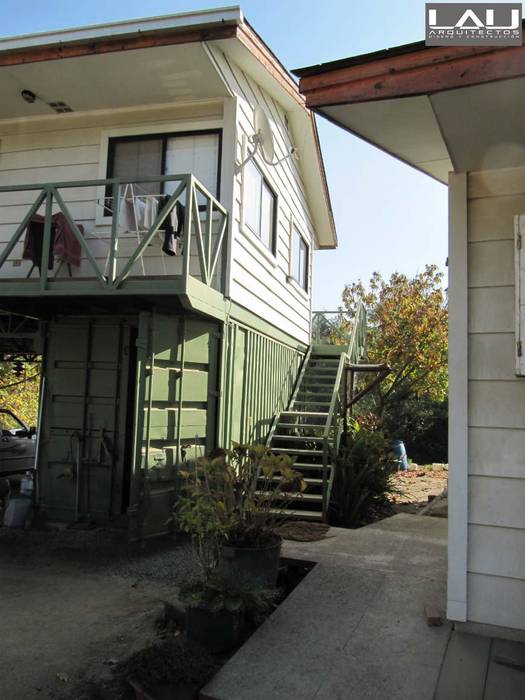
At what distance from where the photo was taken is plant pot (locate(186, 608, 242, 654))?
3168 mm

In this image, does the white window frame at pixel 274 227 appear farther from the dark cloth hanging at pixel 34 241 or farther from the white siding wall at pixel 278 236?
the dark cloth hanging at pixel 34 241

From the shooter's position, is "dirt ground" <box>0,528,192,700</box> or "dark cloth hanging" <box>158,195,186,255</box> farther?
"dark cloth hanging" <box>158,195,186,255</box>

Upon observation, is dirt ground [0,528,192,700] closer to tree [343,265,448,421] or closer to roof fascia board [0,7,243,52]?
roof fascia board [0,7,243,52]

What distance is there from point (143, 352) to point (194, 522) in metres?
2.29

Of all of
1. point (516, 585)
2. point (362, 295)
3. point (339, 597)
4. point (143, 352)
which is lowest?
point (339, 597)

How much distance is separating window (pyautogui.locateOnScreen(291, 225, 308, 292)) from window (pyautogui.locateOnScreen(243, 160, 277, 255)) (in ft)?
4.92

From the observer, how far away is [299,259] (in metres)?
11.0

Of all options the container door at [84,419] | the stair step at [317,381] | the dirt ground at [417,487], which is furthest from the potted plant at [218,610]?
the stair step at [317,381]

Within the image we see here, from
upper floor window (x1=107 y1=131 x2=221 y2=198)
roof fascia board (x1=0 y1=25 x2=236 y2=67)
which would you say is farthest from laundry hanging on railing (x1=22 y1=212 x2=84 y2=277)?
roof fascia board (x1=0 y1=25 x2=236 y2=67)

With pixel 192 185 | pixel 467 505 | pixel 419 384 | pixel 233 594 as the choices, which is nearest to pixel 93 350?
pixel 192 185

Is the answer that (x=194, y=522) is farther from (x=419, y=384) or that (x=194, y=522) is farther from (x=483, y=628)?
(x=419, y=384)

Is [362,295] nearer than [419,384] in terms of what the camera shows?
No

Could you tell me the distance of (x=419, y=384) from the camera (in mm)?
15273

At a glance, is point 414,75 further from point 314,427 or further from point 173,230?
point 314,427
